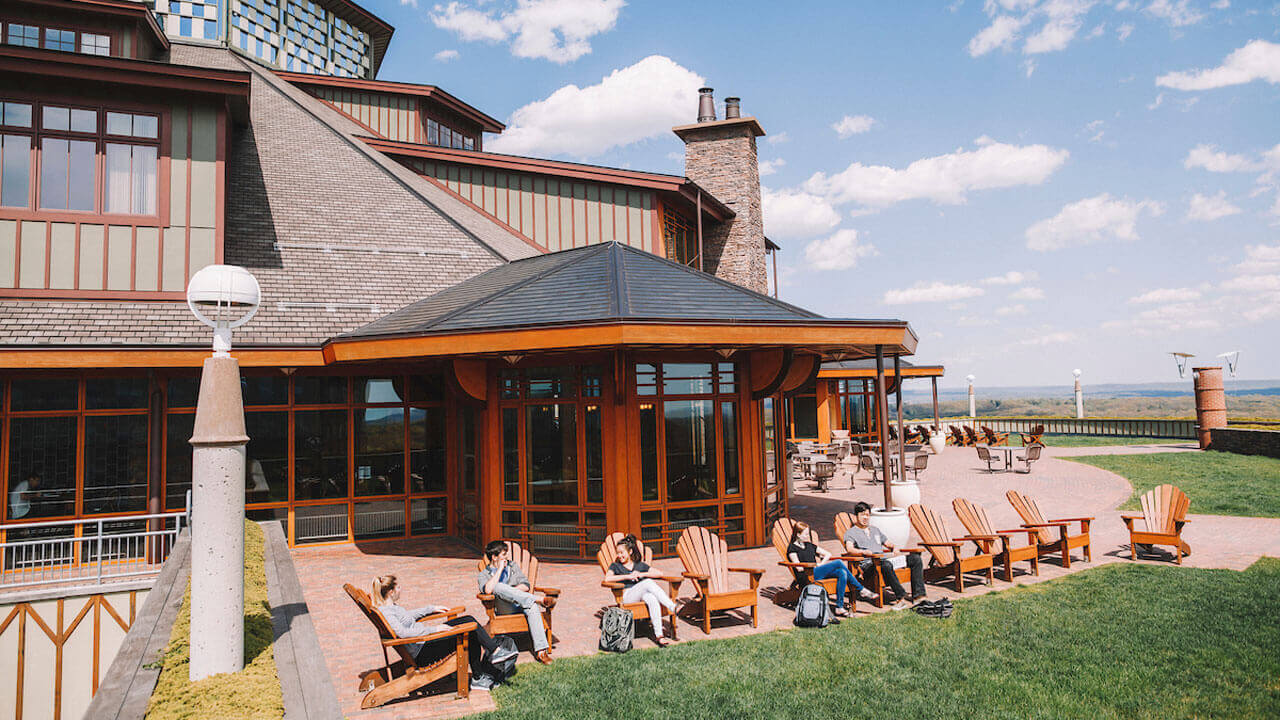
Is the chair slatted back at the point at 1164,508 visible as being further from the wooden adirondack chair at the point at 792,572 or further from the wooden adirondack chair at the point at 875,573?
the wooden adirondack chair at the point at 792,572

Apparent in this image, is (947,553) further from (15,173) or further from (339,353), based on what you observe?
(15,173)

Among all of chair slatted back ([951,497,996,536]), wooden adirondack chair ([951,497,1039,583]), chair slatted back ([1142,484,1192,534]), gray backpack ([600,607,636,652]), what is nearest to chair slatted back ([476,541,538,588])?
gray backpack ([600,607,636,652])

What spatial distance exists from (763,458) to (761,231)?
43.4ft

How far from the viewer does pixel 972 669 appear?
19.0ft

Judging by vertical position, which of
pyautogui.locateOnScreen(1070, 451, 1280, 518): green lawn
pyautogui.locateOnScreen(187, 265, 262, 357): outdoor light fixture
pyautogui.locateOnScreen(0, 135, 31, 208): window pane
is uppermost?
pyautogui.locateOnScreen(0, 135, 31, 208): window pane

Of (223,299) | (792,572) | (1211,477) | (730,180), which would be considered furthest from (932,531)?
(730,180)

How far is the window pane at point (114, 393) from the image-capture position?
34.9ft

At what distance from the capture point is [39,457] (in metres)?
10.3

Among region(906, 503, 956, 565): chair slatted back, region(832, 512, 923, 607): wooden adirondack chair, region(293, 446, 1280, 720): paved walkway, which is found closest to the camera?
region(293, 446, 1280, 720): paved walkway

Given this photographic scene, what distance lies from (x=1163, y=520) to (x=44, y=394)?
15.9 m

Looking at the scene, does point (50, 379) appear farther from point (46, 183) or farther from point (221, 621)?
point (221, 621)

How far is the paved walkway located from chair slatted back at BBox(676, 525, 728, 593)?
0.43m

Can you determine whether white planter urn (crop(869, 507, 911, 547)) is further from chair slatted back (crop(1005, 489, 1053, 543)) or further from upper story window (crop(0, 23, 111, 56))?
upper story window (crop(0, 23, 111, 56))

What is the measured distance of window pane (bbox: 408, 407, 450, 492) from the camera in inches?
498
